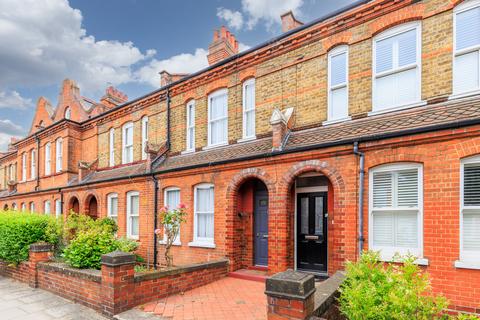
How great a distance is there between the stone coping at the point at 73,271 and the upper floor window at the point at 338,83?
6738mm

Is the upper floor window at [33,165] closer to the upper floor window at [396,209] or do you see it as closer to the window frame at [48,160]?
the window frame at [48,160]

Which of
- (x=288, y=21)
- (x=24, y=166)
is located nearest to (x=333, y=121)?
(x=288, y=21)

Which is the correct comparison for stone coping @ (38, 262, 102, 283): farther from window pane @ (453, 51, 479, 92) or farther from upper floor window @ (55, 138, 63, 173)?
upper floor window @ (55, 138, 63, 173)

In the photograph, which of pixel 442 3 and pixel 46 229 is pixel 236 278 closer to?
pixel 46 229

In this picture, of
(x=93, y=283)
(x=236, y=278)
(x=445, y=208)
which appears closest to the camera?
(x=445, y=208)

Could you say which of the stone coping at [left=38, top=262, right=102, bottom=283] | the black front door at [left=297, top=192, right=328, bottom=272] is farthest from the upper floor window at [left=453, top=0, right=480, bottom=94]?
the stone coping at [left=38, top=262, right=102, bottom=283]

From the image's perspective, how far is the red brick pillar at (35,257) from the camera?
797 cm

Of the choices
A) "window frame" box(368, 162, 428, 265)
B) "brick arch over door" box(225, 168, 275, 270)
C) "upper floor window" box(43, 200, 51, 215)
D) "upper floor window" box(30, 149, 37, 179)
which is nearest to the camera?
"window frame" box(368, 162, 428, 265)

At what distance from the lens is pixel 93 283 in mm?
6172

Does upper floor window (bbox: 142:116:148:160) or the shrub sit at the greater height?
upper floor window (bbox: 142:116:148:160)

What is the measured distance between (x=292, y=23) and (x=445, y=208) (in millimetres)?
7266

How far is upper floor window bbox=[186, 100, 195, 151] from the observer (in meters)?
11.7

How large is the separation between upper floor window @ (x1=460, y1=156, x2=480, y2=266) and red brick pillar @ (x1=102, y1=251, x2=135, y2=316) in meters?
6.33

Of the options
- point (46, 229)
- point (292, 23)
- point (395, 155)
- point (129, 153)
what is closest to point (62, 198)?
point (129, 153)
